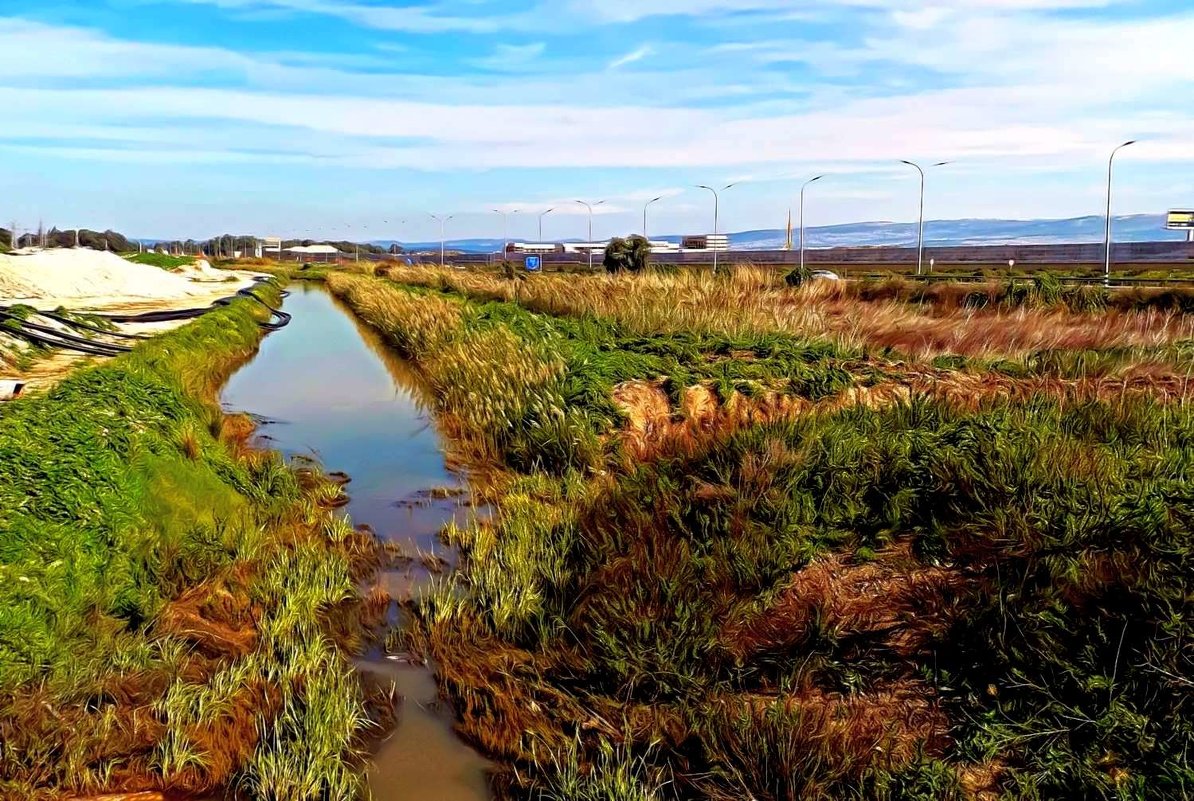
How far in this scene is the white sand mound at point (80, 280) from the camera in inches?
1177

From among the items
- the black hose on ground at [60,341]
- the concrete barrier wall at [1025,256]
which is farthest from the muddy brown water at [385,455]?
the concrete barrier wall at [1025,256]

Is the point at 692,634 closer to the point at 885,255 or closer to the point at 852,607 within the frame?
the point at 852,607

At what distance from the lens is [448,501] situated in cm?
991

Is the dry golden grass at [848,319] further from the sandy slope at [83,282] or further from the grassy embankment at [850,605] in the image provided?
the sandy slope at [83,282]

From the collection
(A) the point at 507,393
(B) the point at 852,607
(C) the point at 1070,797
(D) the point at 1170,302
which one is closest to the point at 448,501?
(A) the point at 507,393

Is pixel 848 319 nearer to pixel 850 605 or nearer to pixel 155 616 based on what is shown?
pixel 850 605


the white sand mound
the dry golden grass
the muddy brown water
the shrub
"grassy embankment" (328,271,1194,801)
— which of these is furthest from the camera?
the shrub

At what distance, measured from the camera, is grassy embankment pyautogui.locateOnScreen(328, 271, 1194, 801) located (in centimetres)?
431

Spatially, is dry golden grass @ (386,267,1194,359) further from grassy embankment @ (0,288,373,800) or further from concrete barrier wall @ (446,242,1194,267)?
concrete barrier wall @ (446,242,1194,267)

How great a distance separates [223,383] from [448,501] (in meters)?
9.87

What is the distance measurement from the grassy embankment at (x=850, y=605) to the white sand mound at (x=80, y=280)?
2423cm

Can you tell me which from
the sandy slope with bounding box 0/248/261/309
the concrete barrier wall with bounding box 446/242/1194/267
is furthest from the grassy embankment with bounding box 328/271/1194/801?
the concrete barrier wall with bounding box 446/242/1194/267

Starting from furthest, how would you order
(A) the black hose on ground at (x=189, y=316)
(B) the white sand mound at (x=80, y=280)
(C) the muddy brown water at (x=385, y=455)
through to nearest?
(B) the white sand mound at (x=80, y=280)
(A) the black hose on ground at (x=189, y=316)
(C) the muddy brown water at (x=385, y=455)

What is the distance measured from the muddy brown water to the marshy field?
16cm
